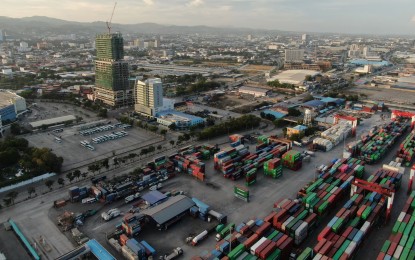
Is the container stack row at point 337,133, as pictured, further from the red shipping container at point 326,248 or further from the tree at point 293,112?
the red shipping container at point 326,248

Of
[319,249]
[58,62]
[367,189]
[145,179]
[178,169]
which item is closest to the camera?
[319,249]

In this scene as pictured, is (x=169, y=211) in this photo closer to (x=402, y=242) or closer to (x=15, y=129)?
(x=402, y=242)

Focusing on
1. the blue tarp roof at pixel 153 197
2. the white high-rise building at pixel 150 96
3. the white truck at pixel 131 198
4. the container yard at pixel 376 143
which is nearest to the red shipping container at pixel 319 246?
the blue tarp roof at pixel 153 197

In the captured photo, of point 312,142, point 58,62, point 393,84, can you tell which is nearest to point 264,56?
point 393,84

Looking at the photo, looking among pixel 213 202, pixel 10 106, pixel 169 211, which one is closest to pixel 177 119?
pixel 213 202

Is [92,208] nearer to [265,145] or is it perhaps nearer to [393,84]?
[265,145]

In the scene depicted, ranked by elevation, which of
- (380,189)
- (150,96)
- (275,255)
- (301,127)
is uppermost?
(150,96)
